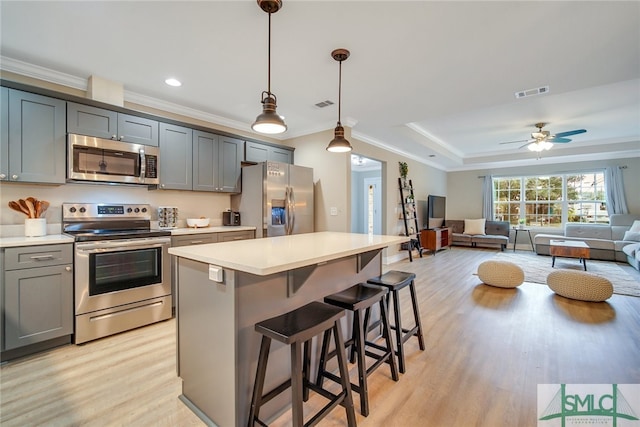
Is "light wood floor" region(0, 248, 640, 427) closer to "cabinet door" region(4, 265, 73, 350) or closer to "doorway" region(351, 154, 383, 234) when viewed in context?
"cabinet door" region(4, 265, 73, 350)

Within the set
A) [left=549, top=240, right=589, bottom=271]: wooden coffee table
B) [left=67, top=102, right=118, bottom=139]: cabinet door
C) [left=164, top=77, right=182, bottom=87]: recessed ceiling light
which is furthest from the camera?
[left=549, top=240, right=589, bottom=271]: wooden coffee table

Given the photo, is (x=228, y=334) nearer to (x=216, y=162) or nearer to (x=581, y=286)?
(x=216, y=162)

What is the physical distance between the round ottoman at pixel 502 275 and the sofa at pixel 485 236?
387cm

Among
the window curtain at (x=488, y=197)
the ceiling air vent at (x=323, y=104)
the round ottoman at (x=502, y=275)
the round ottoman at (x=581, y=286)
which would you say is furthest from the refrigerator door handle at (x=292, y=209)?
the window curtain at (x=488, y=197)

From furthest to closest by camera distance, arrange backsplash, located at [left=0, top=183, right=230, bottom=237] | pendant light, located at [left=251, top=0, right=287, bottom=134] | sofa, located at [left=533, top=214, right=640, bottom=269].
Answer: sofa, located at [left=533, top=214, right=640, bottom=269] < backsplash, located at [left=0, top=183, right=230, bottom=237] < pendant light, located at [left=251, top=0, right=287, bottom=134]

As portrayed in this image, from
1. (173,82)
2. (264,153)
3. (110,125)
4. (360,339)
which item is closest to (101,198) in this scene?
(110,125)

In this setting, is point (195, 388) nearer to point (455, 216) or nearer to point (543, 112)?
point (543, 112)

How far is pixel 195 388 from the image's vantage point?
171 cm

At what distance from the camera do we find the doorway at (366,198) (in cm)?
866

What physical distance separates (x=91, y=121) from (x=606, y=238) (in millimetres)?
9730

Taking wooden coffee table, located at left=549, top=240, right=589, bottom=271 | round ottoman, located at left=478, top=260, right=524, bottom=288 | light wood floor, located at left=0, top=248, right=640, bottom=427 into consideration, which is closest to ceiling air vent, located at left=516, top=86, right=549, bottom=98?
round ottoman, located at left=478, top=260, right=524, bottom=288

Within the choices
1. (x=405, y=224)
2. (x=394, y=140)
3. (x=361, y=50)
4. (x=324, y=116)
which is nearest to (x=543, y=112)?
(x=394, y=140)

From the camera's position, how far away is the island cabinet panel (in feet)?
4.80

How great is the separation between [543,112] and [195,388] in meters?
5.88
